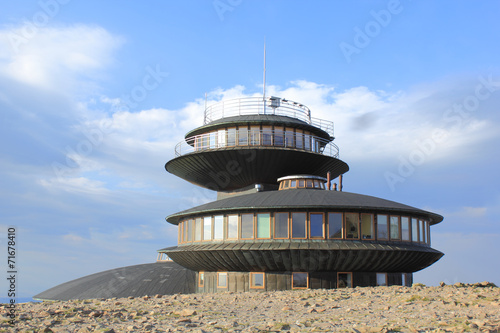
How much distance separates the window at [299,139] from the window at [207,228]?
1222 cm

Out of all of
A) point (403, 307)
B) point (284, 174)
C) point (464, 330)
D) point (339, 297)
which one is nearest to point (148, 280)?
point (284, 174)

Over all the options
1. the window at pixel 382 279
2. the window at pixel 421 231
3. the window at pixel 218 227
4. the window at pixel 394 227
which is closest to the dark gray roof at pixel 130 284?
the window at pixel 218 227

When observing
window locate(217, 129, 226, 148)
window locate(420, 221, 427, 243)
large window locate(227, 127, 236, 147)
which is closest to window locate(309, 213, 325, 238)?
window locate(420, 221, 427, 243)

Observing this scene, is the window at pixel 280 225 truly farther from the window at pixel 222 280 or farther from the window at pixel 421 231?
the window at pixel 421 231

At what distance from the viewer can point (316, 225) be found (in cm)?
2875

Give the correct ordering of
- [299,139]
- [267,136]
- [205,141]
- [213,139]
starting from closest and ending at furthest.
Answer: [267,136] < [299,139] < [213,139] < [205,141]

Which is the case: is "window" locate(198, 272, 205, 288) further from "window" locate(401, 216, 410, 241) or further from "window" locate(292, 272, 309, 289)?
"window" locate(401, 216, 410, 241)

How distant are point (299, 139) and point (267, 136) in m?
2.88

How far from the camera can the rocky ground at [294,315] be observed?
15.5m

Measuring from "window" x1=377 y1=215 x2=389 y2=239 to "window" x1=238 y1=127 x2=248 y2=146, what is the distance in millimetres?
13705

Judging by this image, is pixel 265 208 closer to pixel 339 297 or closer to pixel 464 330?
pixel 339 297

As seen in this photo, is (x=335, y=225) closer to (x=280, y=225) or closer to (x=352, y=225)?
(x=352, y=225)

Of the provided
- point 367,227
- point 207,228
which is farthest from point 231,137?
point 367,227

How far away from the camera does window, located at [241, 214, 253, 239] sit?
97.0 ft
